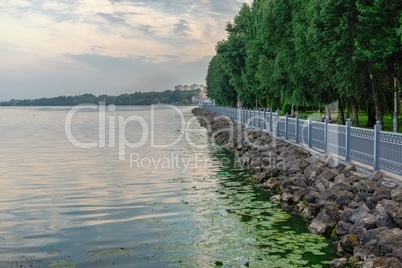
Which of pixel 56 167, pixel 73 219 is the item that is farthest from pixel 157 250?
pixel 56 167

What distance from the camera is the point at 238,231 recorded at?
1155 cm

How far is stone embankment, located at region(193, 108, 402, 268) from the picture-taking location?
29.5 ft

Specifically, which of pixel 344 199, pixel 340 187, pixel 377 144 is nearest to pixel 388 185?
pixel 344 199

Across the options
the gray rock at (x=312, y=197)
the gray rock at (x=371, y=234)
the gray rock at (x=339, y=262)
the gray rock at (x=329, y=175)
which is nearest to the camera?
the gray rock at (x=339, y=262)


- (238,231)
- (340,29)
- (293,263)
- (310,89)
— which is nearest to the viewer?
(293,263)

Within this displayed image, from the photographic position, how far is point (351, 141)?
632 inches

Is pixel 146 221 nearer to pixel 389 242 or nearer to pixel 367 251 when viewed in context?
pixel 367 251

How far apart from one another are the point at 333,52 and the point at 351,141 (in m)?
6.28

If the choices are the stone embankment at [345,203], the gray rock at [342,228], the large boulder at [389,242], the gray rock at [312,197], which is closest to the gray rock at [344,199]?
the stone embankment at [345,203]

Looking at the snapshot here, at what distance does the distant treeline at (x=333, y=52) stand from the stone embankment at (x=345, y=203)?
471 centimetres

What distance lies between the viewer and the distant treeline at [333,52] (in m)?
18.7

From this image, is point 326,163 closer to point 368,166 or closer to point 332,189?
point 368,166

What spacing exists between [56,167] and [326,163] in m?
13.6

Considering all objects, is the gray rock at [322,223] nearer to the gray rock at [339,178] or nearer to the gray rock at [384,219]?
the gray rock at [384,219]
